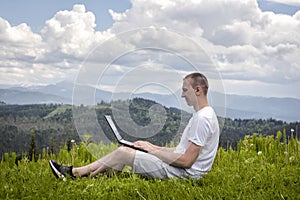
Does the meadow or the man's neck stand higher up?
the man's neck

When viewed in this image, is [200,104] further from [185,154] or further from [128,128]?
[128,128]

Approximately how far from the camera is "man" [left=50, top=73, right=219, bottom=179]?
5355 mm

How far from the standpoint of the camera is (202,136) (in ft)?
17.4

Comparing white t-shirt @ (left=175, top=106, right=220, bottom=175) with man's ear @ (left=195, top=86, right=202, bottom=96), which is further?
man's ear @ (left=195, top=86, right=202, bottom=96)

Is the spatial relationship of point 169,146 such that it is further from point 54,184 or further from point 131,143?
point 54,184

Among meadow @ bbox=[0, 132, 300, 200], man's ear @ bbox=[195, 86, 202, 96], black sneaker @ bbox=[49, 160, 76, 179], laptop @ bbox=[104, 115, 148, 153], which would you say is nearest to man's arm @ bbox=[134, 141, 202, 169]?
laptop @ bbox=[104, 115, 148, 153]

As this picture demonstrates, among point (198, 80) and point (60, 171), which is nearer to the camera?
point (198, 80)

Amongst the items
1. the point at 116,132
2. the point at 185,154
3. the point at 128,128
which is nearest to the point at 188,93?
the point at 185,154

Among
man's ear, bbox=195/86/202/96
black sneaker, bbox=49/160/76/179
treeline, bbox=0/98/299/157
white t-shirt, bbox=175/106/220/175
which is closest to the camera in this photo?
treeline, bbox=0/98/299/157

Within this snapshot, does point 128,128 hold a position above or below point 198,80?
below

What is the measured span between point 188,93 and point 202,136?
499mm

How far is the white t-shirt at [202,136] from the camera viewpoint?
532 cm

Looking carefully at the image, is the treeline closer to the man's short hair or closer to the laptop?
the laptop

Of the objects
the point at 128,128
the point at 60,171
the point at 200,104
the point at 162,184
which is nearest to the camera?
the point at 128,128
